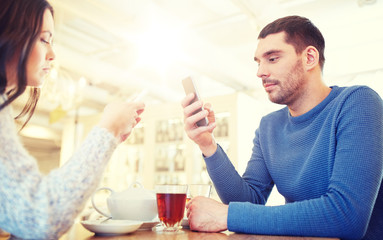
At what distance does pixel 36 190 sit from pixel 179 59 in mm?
3324

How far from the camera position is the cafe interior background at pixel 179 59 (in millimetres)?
3119

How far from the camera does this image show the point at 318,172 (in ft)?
3.50

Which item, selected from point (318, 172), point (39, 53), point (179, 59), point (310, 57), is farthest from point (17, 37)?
point (179, 59)

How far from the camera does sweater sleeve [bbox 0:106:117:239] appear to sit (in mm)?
567

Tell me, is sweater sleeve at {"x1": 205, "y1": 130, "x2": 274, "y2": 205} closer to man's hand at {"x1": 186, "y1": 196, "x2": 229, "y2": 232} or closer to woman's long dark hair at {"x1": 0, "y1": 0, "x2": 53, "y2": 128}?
man's hand at {"x1": 186, "y1": 196, "x2": 229, "y2": 232}

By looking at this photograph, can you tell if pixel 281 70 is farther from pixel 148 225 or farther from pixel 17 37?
pixel 17 37

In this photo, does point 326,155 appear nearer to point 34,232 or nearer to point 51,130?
point 34,232

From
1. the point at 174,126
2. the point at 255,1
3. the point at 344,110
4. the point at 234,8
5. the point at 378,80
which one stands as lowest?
the point at 344,110

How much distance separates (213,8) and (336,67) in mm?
1915

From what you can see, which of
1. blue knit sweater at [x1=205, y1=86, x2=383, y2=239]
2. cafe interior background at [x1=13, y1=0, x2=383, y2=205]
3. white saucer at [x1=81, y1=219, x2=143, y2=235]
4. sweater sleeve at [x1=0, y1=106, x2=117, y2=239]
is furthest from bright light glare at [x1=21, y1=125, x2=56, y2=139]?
sweater sleeve at [x1=0, y1=106, x2=117, y2=239]

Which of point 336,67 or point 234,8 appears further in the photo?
point 336,67

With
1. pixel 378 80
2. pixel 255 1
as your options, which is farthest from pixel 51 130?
pixel 378 80

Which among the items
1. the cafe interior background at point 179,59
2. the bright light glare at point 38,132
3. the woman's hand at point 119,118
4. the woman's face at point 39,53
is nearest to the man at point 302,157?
the woman's hand at point 119,118

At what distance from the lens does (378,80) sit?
163 inches
